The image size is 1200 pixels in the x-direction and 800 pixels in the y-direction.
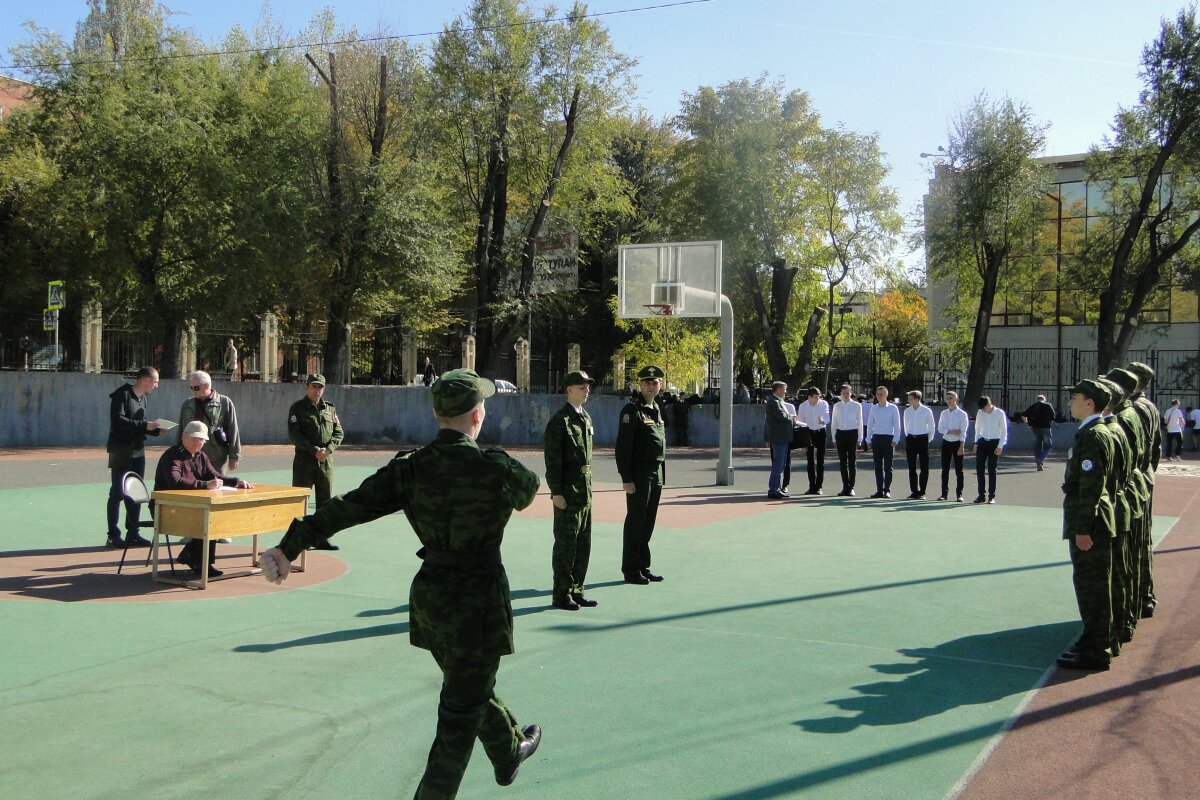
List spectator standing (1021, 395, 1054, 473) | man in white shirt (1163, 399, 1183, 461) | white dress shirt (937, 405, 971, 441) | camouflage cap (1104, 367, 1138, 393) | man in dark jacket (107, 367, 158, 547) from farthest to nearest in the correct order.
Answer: man in white shirt (1163, 399, 1183, 461) < spectator standing (1021, 395, 1054, 473) < white dress shirt (937, 405, 971, 441) < man in dark jacket (107, 367, 158, 547) < camouflage cap (1104, 367, 1138, 393)

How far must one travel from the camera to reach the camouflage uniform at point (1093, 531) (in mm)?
6457

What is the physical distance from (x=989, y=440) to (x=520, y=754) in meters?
13.7

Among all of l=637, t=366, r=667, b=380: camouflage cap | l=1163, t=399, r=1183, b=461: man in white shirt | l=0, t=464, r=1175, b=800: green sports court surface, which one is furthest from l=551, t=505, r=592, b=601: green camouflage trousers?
l=1163, t=399, r=1183, b=461: man in white shirt

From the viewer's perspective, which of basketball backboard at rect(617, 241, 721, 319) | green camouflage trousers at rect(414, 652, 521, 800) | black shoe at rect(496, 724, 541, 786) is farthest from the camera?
basketball backboard at rect(617, 241, 721, 319)

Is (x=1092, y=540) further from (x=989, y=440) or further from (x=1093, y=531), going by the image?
(x=989, y=440)

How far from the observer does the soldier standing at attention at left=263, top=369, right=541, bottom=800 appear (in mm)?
3896

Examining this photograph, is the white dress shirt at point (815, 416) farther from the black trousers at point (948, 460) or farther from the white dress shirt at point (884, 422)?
the black trousers at point (948, 460)

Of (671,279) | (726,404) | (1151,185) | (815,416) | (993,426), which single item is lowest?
(993,426)

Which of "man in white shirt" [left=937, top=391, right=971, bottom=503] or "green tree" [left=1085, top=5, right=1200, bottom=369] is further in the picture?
"green tree" [left=1085, top=5, right=1200, bottom=369]

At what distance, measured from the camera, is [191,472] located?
363 inches

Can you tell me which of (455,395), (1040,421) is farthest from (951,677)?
(1040,421)

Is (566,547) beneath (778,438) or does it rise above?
beneath

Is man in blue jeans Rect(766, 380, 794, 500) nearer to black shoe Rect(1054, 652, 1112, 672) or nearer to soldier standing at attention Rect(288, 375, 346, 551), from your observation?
soldier standing at attention Rect(288, 375, 346, 551)

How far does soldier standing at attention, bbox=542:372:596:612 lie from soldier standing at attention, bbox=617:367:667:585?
0.91 meters
